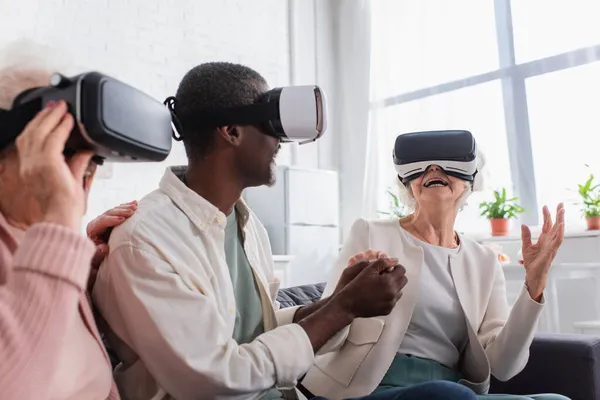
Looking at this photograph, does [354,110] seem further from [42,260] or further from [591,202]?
[42,260]

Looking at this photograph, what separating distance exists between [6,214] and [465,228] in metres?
3.83

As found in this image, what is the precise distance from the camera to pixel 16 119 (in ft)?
2.58

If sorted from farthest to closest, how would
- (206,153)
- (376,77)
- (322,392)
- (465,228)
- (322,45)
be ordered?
(322,45)
(376,77)
(465,228)
(322,392)
(206,153)

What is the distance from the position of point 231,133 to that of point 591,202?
122 inches

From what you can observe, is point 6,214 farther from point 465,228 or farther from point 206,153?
point 465,228

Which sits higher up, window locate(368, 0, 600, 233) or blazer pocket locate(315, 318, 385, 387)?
window locate(368, 0, 600, 233)

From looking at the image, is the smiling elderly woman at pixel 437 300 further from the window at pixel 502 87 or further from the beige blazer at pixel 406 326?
the window at pixel 502 87

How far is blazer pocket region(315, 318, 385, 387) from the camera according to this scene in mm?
1470

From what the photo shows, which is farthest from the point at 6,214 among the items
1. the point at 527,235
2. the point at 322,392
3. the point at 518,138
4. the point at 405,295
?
the point at 518,138

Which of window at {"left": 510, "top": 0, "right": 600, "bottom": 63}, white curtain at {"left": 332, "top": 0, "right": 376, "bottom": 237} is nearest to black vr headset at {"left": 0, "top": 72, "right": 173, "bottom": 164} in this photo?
window at {"left": 510, "top": 0, "right": 600, "bottom": 63}

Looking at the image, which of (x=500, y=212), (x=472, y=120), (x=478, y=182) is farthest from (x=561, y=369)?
(x=472, y=120)

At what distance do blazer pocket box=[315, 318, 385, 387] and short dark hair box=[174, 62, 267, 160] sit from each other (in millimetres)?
622

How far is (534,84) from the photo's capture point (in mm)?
4137

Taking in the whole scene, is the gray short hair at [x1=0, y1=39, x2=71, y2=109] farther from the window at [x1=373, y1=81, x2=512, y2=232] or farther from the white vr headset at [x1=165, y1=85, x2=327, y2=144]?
the window at [x1=373, y1=81, x2=512, y2=232]
